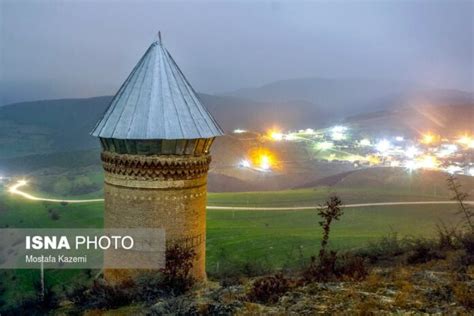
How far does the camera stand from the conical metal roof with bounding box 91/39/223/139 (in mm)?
12414

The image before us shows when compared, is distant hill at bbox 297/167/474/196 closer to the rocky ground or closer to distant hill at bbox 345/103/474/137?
the rocky ground

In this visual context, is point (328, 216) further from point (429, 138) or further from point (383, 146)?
point (429, 138)

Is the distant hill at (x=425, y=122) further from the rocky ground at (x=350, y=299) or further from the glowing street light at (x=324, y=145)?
the rocky ground at (x=350, y=299)

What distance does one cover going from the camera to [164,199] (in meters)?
12.7

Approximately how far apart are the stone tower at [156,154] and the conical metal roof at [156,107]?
26 millimetres

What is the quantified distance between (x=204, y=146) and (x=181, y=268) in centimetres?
343

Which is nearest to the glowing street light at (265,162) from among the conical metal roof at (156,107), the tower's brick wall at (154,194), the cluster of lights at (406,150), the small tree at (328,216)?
the cluster of lights at (406,150)

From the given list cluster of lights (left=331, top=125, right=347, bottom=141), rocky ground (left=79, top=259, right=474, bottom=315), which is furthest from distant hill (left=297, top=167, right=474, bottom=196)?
cluster of lights (left=331, top=125, right=347, bottom=141)

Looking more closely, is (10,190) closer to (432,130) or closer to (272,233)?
(272,233)

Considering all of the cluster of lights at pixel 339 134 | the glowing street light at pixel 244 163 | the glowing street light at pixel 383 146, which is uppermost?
the cluster of lights at pixel 339 134

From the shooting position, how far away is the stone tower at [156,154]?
12477 millimetres

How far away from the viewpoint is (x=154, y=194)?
41.4 ft

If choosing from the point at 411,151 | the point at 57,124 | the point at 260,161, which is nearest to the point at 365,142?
the point at 411,151

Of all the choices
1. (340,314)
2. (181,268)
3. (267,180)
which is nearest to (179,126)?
(181,268)
